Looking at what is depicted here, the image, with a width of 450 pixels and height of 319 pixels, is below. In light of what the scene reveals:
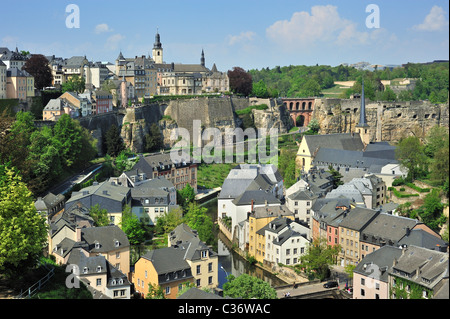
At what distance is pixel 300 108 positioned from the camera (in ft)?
199

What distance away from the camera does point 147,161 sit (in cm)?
3466

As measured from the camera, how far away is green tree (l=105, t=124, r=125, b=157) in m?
39.7

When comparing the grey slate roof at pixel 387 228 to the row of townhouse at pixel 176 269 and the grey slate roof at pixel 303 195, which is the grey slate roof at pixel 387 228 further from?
the row of townhouse at pixel 176 269

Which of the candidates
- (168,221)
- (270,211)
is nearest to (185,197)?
(168,221)

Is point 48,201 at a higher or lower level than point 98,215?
higher

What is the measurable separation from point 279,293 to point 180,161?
61.5 ft

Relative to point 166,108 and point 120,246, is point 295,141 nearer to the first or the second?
point 166,108

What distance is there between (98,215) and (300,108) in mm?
40499

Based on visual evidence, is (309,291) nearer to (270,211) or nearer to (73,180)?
(270,211)

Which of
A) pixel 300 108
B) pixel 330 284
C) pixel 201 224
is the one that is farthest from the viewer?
pixel 300 108

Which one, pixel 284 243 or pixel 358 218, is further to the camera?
pixel 284 243

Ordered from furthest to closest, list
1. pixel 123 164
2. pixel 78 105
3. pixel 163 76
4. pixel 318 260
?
pixel 163 76 < pixel 78 105 < pixel 123 164 < pixel 318 260

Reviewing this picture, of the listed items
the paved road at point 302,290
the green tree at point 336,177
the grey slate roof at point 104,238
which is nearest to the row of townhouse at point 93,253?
the grey slate roof at point 104,238
